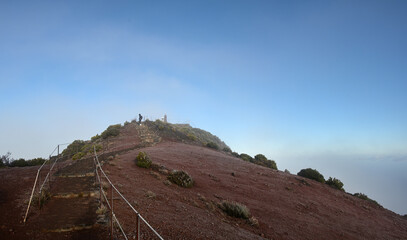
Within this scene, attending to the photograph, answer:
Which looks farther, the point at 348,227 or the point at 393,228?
the point at 393,228

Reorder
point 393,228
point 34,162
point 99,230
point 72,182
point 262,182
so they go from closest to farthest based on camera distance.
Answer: point 99,230 < point 72,182 < point 393,228 < point 262,182 < point 34,162

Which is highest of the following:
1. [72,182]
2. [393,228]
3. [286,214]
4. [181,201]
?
[72,182]

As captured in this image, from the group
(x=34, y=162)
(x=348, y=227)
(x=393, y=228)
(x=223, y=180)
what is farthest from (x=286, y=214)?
(x=34, y=162)

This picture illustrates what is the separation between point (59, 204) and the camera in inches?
309

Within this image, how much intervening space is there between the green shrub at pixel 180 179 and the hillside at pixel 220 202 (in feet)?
1.50

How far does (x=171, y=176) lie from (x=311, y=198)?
1140cm

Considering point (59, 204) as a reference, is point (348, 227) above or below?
below

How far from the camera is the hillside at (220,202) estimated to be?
7875 millimetres

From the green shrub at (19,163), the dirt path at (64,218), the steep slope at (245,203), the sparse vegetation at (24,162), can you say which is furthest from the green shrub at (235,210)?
the green shrub at (19,163)

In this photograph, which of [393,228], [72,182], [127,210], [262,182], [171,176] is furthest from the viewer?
[262,182]

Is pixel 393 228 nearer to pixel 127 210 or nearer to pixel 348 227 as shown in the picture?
pixel 348 227

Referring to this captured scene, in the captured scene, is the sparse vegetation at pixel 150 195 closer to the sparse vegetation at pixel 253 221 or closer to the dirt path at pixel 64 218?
the dirt path at pixel 64 218

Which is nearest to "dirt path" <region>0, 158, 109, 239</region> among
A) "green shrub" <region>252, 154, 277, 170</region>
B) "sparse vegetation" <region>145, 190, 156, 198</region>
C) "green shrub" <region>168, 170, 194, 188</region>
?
"sparse vegetation" <region>145, 190, 156, 198</region>

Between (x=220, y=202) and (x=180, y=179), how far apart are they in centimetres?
315
